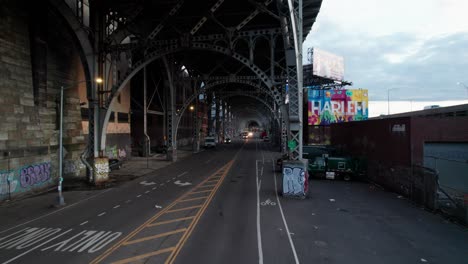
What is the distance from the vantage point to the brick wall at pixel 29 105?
1787 centimetres

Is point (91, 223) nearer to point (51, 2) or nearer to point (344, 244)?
point (344, 244)

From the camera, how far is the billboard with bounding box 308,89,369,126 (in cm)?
6053

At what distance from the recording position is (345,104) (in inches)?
2467

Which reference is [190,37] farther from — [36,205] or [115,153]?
[115,153]

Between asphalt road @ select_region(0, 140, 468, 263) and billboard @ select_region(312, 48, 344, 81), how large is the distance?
51.1m

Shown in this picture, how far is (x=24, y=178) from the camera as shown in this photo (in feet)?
63.0

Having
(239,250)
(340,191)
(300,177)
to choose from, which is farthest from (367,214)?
(239,250)

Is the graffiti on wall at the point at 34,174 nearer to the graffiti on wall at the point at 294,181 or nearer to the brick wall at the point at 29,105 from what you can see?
the brick wall at the point at 29,105

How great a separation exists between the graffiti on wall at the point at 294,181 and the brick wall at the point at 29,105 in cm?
1759

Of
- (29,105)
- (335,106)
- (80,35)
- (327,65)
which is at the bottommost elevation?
(29,105)

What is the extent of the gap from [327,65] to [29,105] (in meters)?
62.3

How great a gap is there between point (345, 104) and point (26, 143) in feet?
193

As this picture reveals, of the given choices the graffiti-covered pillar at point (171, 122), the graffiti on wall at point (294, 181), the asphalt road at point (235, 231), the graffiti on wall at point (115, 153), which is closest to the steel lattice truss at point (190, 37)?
the graffiti on wall at point (294, 181)

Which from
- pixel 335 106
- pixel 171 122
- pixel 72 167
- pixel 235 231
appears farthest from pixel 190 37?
pixel 335 106
